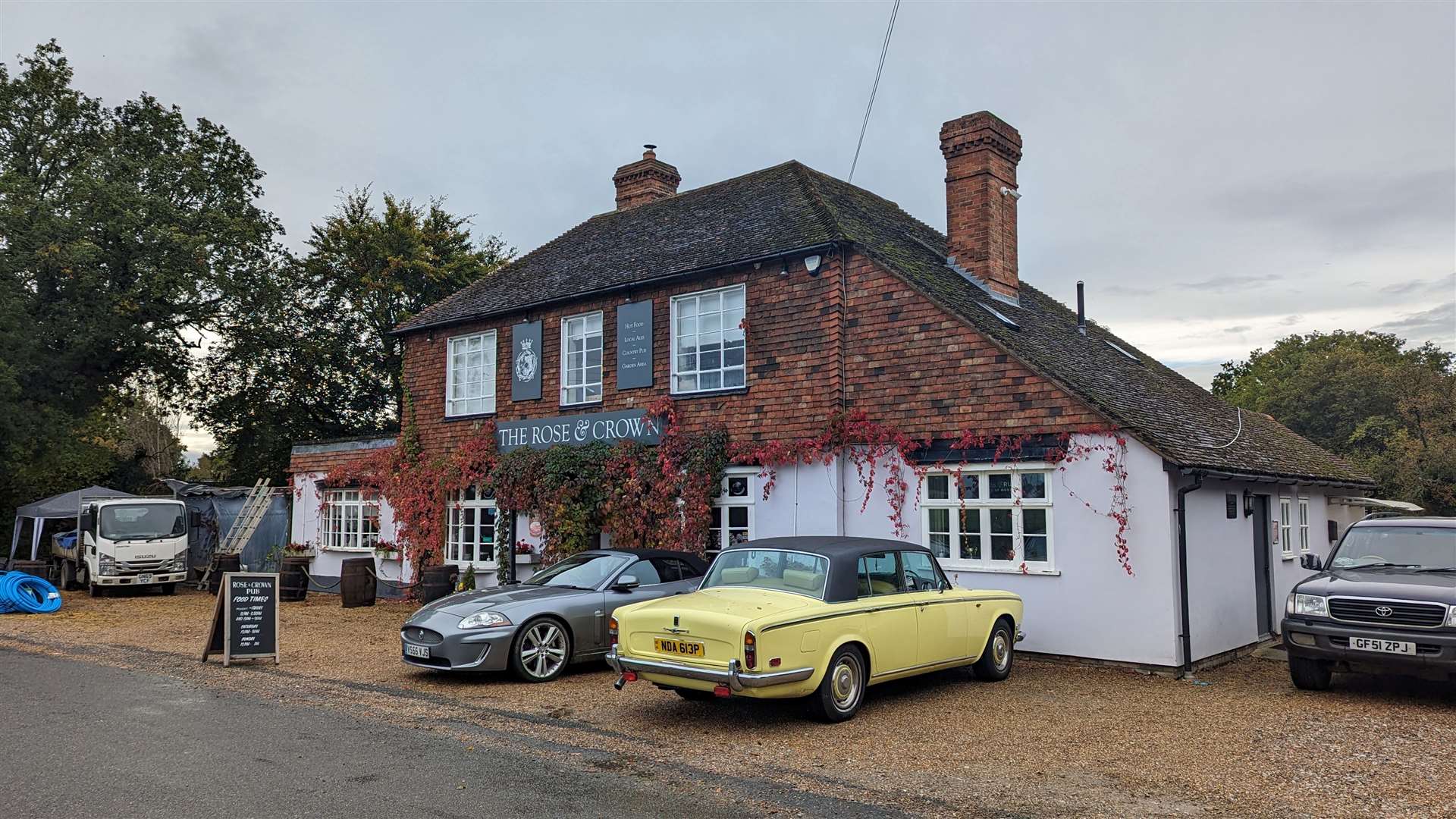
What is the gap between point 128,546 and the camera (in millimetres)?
21359

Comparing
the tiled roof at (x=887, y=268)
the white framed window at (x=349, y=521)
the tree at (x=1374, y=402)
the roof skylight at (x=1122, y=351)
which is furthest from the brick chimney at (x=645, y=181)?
the tree at (x=1374, y=402)

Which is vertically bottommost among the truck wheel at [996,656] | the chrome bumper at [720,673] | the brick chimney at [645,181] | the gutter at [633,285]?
the truck wheel at [996,656]

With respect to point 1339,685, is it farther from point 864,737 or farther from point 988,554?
point 864,737

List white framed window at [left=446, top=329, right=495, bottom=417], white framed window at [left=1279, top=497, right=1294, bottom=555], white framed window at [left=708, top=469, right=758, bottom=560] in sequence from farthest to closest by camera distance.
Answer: white framed window at [left=446, top=329, right=495, bottom=417] < white framed window at [left=1279, top=497, right=1294, bottom=555] < white framed window at [left=708, top=469, right=758, bottom=560]

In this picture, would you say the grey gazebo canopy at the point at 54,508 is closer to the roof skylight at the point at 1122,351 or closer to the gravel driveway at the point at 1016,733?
the gravel driveway at the point at 1016,733

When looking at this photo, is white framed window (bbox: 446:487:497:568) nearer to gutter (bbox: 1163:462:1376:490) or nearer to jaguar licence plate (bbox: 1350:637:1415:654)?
gutter (bbox: 1163:462:1376:490)

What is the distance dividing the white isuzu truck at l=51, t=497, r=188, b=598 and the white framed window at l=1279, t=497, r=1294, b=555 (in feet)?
71.2

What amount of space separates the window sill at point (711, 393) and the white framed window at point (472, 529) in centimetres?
455

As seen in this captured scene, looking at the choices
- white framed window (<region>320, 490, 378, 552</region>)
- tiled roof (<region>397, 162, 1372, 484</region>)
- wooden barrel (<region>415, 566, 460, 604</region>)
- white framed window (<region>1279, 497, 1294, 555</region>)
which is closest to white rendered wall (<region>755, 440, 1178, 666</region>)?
tiled roof (<region>397, 162, 1372, 484</region>)

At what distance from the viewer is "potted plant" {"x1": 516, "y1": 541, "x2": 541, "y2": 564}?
1744cm

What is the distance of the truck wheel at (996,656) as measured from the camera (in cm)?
1018

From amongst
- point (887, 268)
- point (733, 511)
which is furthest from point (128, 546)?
point (887, 268)

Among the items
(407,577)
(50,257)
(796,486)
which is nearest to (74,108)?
(50,257)

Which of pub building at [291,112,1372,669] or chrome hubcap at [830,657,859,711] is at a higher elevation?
pub building at [291,112,1372,669]
